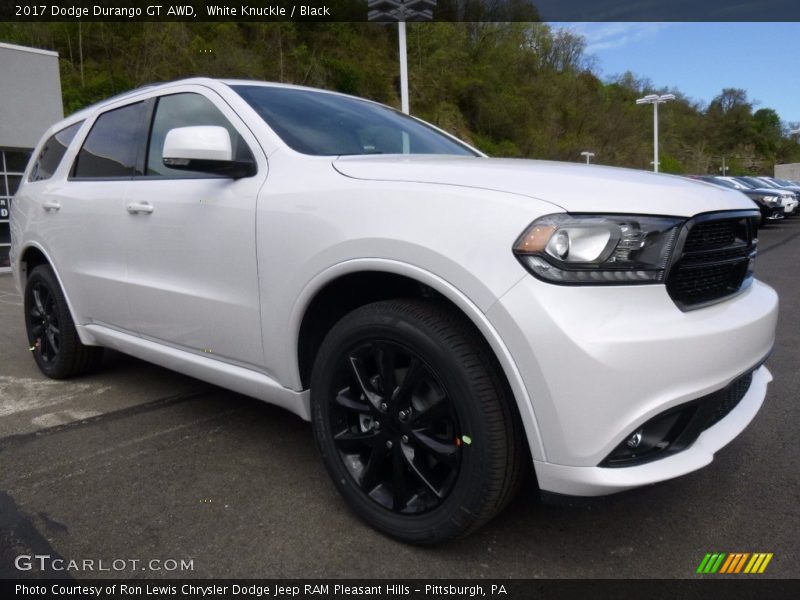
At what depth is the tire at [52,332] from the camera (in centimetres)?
408

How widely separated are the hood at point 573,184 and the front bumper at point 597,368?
0.27 meters

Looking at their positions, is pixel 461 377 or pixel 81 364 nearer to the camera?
pixel 461 377

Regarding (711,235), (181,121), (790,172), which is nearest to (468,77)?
(790,172)

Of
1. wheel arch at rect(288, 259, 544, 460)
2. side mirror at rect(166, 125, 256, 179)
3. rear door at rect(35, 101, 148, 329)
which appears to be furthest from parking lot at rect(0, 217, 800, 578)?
side mirror at rect(166, 125, 256, 179)

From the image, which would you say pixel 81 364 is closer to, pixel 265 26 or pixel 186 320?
pixel 186 320

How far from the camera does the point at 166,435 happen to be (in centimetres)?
333

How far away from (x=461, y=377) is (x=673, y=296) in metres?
0.68

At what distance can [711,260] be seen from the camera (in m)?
2.14

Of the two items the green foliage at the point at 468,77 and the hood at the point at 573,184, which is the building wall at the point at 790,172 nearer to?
the green foliage at the point at 468,77

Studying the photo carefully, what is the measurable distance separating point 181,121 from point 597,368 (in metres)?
2.41

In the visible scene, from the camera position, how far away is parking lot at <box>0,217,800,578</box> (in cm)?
219

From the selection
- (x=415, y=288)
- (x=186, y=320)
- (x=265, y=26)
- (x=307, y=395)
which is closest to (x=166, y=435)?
(x=186, y=320)

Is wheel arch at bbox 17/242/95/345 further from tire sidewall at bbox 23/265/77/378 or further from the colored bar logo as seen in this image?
the colored bar logo

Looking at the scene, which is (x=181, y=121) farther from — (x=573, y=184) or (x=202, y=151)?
(x=573, y=184)
